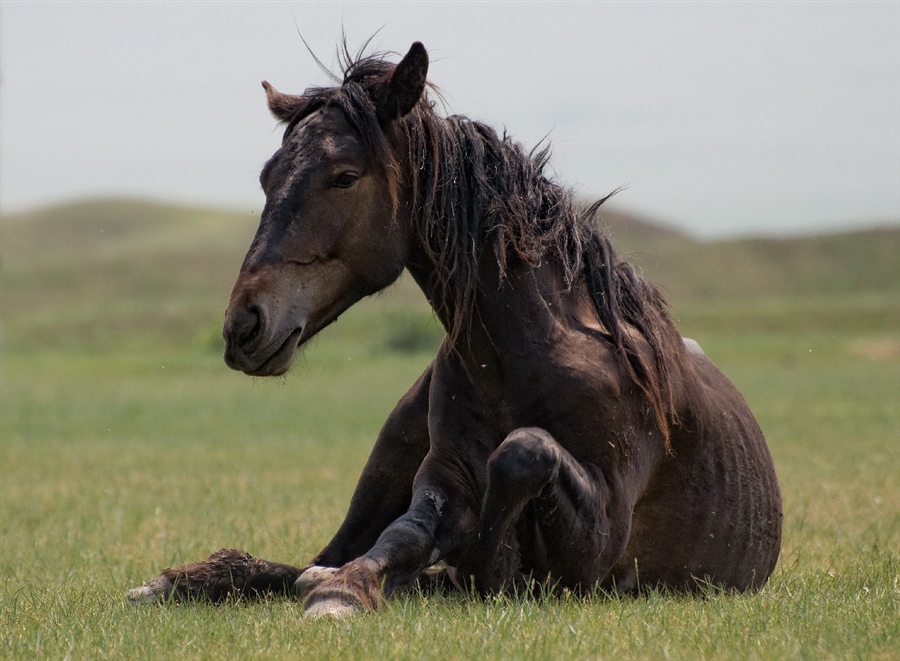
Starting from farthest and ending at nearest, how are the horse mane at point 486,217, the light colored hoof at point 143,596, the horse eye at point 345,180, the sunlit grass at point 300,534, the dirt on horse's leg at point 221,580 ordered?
the dirt on horse's leg at point 221,580 → the light colored hoof at point 143,596 → the horse mane at point 486,217 → the horse eye at point 345,180 → the sunlit grass at point 300,534

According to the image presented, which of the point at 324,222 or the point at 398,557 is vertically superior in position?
the point at 324,222

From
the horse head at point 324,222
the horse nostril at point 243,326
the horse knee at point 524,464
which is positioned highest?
the horse head at point 324,222

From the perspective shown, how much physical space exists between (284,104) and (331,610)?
2.14m

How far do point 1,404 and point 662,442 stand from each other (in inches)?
825

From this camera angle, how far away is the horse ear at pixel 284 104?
16.3 feet

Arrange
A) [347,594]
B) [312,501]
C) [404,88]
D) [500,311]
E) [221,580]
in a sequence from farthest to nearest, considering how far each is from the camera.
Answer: [312,501]
[221,580]
[500,311]
[404,88]
[347,594]

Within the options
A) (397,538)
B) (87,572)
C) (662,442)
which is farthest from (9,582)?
(662,442)

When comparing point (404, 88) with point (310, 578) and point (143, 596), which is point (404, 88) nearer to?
point (310, 578)

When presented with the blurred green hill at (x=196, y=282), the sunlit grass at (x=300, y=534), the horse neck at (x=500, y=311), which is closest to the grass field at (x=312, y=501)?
the sunlit grass at (x=300, y=534)

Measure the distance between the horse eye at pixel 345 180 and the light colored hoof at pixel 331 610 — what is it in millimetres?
1575

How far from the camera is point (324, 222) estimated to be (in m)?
4.56

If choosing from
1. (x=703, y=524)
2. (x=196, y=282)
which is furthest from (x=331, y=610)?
(x=196, y=282)

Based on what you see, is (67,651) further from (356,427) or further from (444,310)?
(356,427)

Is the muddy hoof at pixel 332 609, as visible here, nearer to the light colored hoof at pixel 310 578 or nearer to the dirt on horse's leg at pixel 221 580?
the light colored hoof at pixel 310 578
